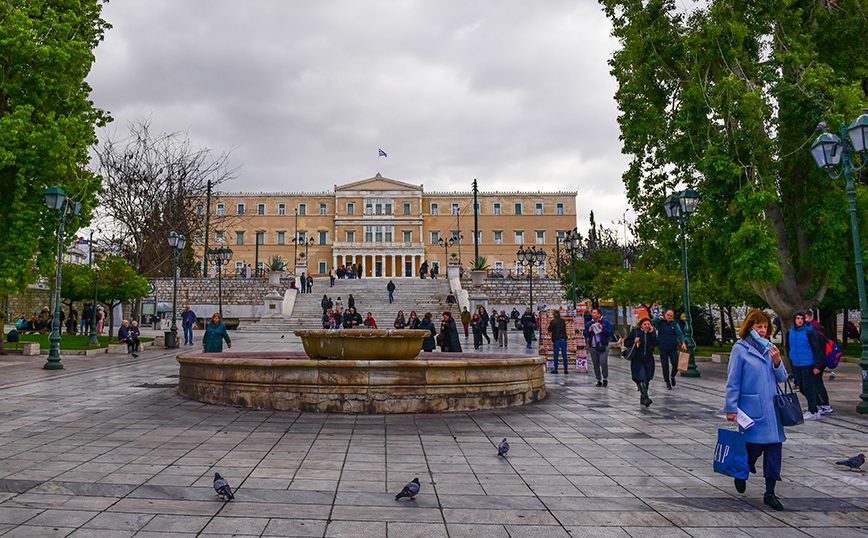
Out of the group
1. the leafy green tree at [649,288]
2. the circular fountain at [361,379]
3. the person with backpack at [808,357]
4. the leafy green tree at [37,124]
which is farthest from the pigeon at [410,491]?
the leafy green tree at [649,288]

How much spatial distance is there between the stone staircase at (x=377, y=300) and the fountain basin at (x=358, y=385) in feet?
68.7

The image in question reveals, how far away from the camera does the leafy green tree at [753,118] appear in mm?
13484

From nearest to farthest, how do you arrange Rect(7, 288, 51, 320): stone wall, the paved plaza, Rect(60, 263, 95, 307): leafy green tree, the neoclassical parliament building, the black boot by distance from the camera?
the paved plaza
the black boot
Rect(60, 263, 95, 307): leafy green tree
Rect(7, 288, 51, 320): stone wall
the neoclassical parliament building

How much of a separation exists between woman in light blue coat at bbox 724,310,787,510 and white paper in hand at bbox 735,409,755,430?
23mm

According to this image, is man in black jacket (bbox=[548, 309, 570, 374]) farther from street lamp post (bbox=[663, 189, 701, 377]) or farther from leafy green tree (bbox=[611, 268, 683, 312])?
leafy green tree (bbox=[611, 268, 683, 312])

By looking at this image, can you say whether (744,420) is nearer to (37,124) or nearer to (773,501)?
(773,501)

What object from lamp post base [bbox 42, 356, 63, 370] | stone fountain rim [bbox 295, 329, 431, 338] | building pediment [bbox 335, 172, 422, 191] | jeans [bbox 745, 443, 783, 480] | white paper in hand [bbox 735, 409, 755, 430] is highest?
building pediment [bbox 335, 172, 422, 191]

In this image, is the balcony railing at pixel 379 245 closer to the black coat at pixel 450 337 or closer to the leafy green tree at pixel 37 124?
the leafy green tree at pixel 37 124

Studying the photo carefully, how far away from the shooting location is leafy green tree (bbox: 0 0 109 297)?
15289 mm

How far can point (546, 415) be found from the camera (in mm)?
8258

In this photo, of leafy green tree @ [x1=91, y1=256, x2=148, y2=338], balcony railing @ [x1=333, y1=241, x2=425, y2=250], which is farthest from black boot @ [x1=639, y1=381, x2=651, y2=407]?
balcony railing @ [x1=333, y1=241, x2=425, y2=250]

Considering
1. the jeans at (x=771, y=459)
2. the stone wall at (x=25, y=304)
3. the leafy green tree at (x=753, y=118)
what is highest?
the leafy green tree at (x=753, y=118)

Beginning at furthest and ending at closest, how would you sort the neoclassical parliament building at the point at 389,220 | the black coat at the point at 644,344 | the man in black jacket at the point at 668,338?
the neoclassical parliament building at the point at 389,220 → the man in black jacket at the point at 668,338 → the black coat at the point at 644,344

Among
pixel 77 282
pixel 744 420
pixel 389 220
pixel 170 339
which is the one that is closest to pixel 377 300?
pixel 170 339
